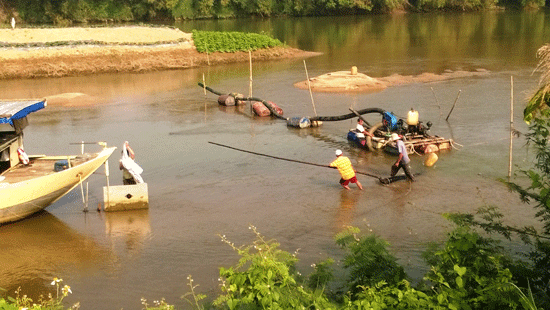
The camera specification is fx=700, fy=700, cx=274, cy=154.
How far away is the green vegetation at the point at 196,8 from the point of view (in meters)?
71.4

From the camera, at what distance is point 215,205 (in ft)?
58.8

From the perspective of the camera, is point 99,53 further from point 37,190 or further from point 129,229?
point 129,229

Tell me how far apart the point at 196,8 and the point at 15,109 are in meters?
59.1

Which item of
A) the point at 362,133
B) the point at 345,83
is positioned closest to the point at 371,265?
the point at 362,133

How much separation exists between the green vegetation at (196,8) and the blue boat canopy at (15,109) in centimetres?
5315

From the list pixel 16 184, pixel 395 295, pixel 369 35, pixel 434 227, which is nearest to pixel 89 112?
pixel 16 184

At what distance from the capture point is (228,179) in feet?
66.0

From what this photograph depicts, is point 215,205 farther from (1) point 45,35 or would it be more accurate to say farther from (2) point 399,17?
(2) point 399,17

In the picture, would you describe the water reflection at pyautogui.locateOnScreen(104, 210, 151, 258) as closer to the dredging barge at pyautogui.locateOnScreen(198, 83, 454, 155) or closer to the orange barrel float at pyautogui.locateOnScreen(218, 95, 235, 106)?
the dredging barge at pyautogui.locateOnScreen(198, 83, 454, 155)

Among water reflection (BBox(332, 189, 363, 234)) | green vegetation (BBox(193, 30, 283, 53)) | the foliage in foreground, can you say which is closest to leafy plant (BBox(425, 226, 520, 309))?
the foliage in foreground

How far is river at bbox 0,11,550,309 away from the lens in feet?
46.9

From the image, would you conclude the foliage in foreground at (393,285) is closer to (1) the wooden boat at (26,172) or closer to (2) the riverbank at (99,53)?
(1) the wooden boat at (26,172)

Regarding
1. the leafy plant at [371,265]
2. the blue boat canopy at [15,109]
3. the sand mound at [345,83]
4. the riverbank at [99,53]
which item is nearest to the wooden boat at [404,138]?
the blue boat canopy at [15,109]

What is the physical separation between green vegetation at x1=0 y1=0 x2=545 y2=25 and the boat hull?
180 feet
